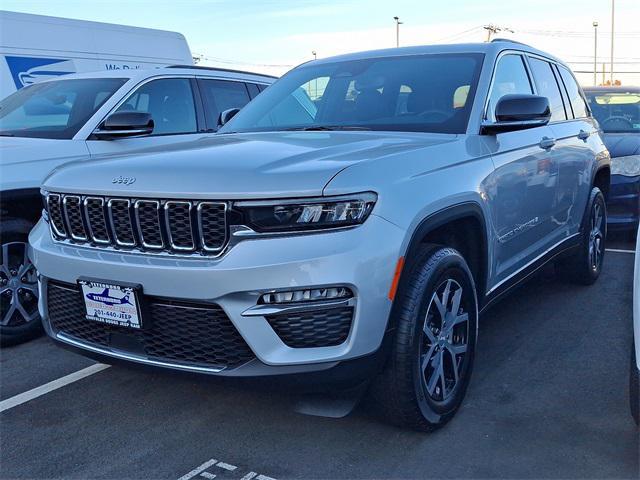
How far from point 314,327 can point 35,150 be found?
297cm

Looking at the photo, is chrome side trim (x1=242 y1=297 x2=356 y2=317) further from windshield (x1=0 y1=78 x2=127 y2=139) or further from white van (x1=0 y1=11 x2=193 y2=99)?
white van (x1=0 y1=11 x2=193 y2=99)

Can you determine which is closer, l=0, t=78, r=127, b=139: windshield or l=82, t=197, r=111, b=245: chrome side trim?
l=82, t=197, r=111, b=245: chrome side trim

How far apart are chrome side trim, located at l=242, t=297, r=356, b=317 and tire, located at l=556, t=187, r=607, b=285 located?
3.39 meters

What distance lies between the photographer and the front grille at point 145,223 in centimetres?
280

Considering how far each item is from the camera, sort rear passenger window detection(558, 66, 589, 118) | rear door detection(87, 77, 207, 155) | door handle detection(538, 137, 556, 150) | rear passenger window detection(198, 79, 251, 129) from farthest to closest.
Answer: rear passenger window detection(198, 79, 251, 129) → rear passenger window detection(558, 66, 589, 118) → rear door detection(87, 77, 207, 155) → door handle detection(538, 137, 556, 150)

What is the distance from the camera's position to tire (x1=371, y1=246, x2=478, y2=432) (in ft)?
9.73

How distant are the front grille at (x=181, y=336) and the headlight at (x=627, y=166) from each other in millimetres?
6018

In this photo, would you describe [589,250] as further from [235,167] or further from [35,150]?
[35,150]

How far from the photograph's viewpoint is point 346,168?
2.86 m

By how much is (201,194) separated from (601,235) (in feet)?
14.6

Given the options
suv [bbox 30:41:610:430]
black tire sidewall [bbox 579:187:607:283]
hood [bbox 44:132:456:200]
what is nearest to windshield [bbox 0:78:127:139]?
suv [bbox 30:41:610:430]

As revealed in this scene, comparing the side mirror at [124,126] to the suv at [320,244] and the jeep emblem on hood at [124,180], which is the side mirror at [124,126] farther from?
the jeep emblem on hood at [124,180]

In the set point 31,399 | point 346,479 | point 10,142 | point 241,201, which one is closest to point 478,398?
point 346,479

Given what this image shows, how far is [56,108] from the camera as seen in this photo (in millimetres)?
5531
